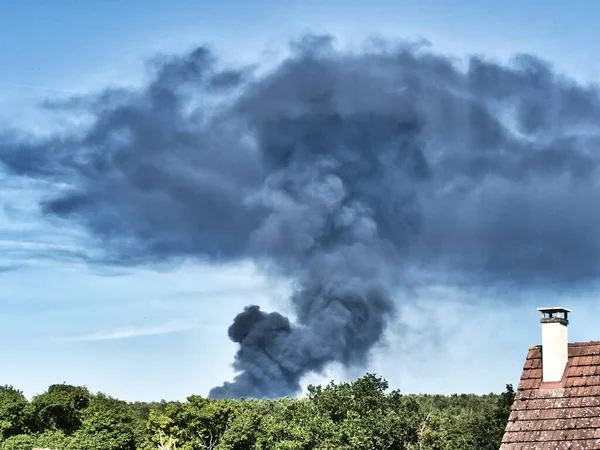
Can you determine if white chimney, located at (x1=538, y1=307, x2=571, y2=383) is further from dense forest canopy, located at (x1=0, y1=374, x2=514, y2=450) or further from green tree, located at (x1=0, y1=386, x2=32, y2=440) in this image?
green tree, located at (x1=0, y1=386, x2=32, y2=440)

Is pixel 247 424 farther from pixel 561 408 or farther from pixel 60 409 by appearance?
pixel 561 408

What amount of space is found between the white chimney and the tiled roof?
0.31 m

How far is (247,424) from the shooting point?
118188 millimetres


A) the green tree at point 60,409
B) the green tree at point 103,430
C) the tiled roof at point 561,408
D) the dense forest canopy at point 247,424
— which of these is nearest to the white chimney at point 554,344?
the tiled roof at point 561,408

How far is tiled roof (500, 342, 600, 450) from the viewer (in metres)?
36.5

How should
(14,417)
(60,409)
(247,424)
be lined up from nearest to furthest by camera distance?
1. (247,424)
2. (14,417)
3. (60,409)

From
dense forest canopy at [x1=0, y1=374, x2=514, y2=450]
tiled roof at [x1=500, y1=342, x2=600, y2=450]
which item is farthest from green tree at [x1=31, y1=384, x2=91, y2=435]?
tiled roof at [x1=500, y1=342, x2=600, y2=450]

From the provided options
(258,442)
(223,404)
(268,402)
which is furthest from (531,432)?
(268,402)

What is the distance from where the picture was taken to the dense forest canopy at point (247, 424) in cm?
10088

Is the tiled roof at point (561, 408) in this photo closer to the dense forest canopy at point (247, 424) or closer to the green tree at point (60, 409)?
the dense forest canopy at point (247, 424)

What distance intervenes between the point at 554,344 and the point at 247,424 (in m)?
83.6

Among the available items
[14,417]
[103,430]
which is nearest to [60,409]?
[14,417]

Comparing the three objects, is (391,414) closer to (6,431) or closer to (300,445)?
(300,445)

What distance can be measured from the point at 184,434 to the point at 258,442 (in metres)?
14.2
